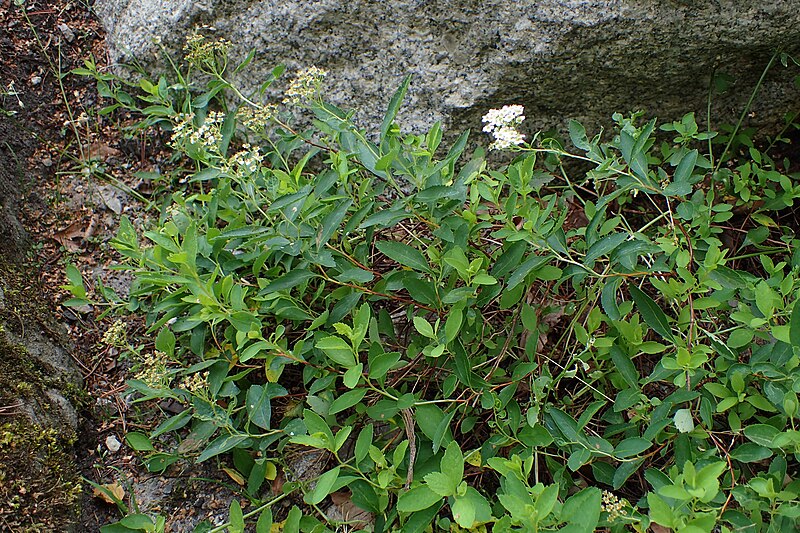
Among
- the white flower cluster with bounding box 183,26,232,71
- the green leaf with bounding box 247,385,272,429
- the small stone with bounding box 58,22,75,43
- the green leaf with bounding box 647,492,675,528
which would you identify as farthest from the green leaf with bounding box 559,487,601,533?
the small stone with bounding box 58,22,75,43

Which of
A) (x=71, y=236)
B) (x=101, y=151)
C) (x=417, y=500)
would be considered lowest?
(x=417, y=500)

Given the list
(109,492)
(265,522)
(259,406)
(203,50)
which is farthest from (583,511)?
(203,50)

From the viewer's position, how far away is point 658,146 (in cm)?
Result: 273

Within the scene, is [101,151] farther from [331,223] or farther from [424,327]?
[424,327]

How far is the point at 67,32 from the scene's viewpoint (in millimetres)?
3162

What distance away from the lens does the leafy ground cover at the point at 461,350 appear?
1.64m

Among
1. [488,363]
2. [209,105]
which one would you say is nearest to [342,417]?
[488,363]

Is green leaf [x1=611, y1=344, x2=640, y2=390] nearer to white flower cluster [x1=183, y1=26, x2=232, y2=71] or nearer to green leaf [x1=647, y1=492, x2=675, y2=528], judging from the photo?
green leaf [x1=647, y1=492, x2=675, y2=528]

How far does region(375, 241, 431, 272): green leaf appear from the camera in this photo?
6.23 ft

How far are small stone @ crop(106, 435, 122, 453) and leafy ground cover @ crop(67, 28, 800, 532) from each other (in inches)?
4.4

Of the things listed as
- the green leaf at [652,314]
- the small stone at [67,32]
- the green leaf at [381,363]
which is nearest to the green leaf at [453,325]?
A: the green leaf at [381,363]

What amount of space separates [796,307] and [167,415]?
76.4 inches

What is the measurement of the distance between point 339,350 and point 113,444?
1.04 metres

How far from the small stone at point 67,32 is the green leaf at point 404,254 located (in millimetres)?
2215
